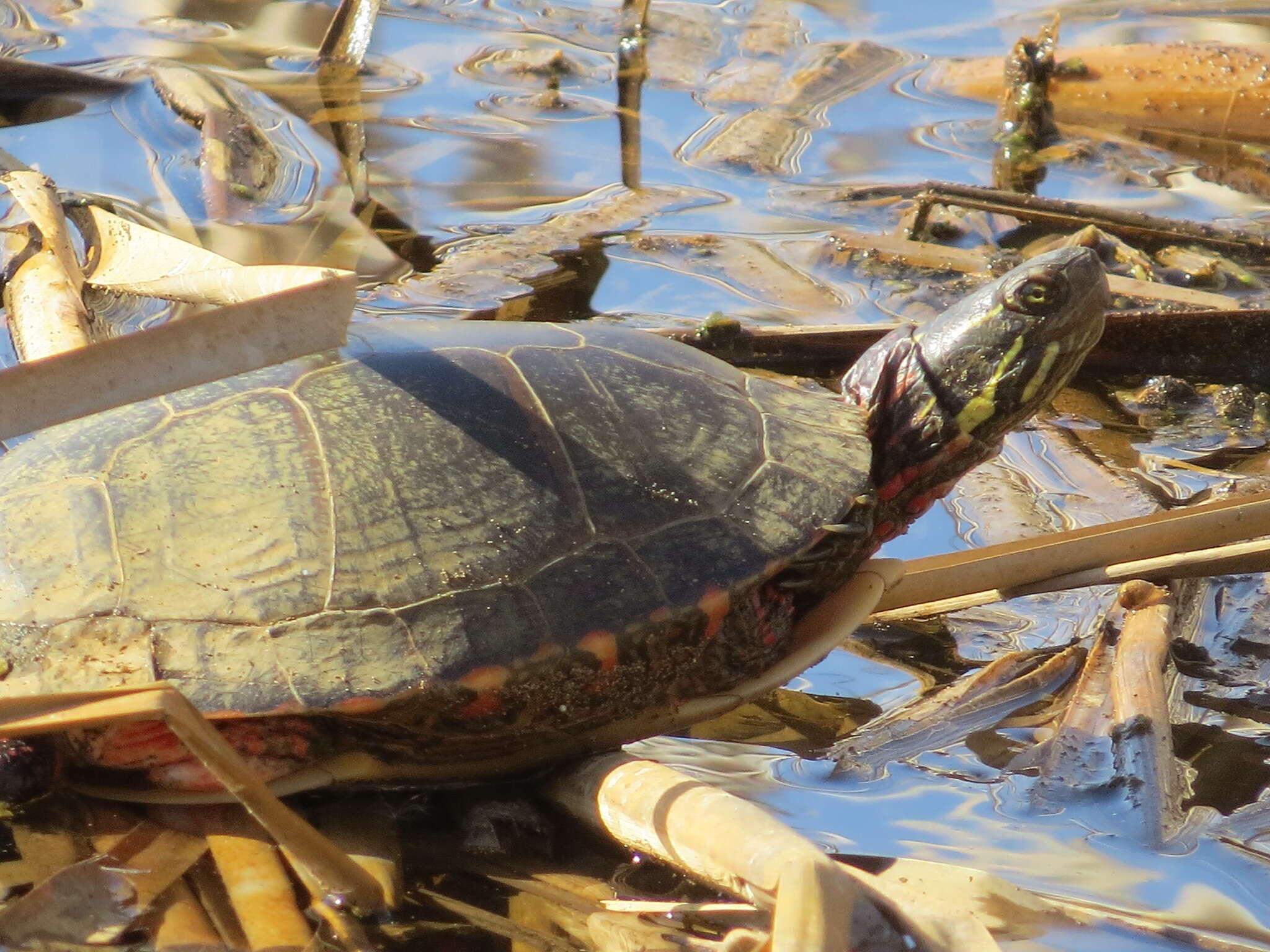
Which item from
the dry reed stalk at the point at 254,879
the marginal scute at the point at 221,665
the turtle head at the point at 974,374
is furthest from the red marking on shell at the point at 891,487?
the dry reed stalk at the point at 254,879

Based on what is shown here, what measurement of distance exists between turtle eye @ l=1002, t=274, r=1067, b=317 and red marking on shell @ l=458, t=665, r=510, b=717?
1.76 metres

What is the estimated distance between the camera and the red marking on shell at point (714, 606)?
2750 mm

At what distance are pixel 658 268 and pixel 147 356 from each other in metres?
3.21

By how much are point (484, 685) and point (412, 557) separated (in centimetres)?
30

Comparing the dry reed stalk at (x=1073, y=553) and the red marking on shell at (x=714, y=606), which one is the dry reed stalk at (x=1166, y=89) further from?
the red marking on shell at (x=714, y=606)

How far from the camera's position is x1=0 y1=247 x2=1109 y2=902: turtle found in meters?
2.48

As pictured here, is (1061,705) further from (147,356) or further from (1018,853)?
(147,356)

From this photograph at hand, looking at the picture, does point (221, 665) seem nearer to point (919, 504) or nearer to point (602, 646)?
point (602, 646)

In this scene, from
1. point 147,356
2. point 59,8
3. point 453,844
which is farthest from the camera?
point 59,8

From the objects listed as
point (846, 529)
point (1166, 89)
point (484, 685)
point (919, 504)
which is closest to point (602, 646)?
point (484, 685)

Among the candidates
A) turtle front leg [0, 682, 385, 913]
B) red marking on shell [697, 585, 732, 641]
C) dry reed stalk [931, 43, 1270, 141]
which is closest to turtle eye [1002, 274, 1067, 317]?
red marking on shell [697, 585, 732, 641]

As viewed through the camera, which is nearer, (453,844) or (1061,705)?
(453,844)

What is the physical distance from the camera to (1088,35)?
7.88m

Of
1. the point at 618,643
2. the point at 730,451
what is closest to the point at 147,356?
the point at 618,643
